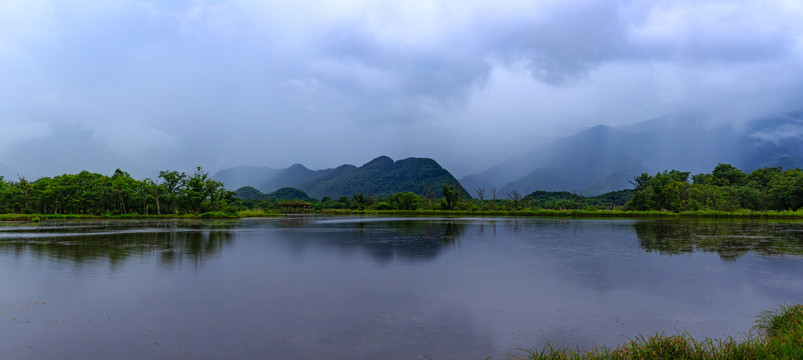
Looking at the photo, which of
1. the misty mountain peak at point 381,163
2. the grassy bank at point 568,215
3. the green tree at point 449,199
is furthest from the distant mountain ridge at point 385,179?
the grassy bank at point 568,215

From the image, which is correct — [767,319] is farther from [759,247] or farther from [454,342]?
[759,247]

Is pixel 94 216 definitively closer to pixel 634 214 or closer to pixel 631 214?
pixel 631 214

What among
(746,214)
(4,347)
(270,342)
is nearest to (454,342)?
(270,342)

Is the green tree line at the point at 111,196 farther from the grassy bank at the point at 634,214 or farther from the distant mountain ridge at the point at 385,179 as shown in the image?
the distant mountain ridge at the point at 385,179

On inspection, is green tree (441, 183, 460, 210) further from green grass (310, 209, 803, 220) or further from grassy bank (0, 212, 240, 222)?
grassy bank (0, 212, 240, 222)

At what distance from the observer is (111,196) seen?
4866cm

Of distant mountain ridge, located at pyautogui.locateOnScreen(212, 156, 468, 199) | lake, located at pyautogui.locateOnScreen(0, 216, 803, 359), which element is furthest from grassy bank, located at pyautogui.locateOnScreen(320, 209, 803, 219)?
distant mountain ridge, located at pyautogui.locateOnScreen(212, 156, 468, 199)

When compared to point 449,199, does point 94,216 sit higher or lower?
lower

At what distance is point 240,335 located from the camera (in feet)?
19.6

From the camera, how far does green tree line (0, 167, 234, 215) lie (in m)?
48.9

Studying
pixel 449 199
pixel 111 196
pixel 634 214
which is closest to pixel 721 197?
pixel 634 214

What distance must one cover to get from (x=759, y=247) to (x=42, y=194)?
63.8 metres

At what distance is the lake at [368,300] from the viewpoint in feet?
18.7

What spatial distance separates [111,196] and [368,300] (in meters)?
52.3
